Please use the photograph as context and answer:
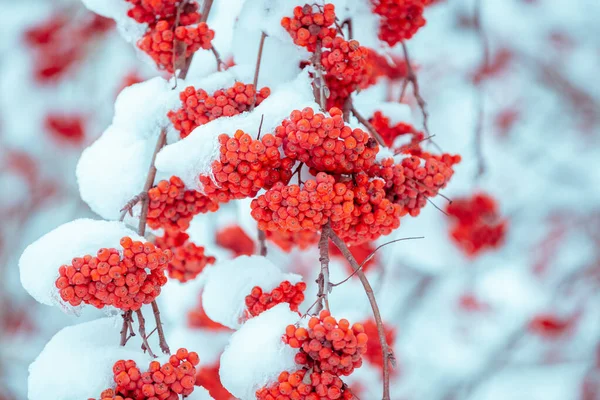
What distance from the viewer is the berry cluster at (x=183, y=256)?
3.69 feet

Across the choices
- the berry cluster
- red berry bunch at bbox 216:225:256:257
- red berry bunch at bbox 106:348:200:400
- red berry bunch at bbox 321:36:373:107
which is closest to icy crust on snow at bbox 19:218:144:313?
red berry bunch at bbox 106:348:200:400

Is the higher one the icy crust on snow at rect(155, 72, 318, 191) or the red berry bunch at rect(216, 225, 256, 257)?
the red berry bunch at rect(216, 225, 256, 257)

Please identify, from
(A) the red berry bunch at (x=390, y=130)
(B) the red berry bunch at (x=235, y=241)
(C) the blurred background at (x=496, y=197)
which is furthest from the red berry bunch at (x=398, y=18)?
(C) the blurred background at (x=496, y=197)

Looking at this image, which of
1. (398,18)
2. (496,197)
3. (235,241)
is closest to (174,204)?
(398,18)

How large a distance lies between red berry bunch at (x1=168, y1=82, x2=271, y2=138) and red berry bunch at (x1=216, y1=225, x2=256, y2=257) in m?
1.11

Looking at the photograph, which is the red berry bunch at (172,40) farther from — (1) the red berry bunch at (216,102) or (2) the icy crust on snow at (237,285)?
(2) the icy crust on snow at (237,285)

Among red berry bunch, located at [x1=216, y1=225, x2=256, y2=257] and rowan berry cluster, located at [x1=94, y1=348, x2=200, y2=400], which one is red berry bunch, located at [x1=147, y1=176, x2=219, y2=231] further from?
red berry bunch, located at [x1=216, y1=225, x2=256, y2=257]

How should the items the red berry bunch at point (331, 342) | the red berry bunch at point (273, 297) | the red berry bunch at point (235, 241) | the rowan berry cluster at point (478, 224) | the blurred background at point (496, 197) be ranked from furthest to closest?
the blurred background at point (496, 197) → the red berry bunch at point (235, 241) → the rowan berry cluster at point (478, 224) → the red berry bunch at point (273, 297) → the red berry bunch at point (331, 342)

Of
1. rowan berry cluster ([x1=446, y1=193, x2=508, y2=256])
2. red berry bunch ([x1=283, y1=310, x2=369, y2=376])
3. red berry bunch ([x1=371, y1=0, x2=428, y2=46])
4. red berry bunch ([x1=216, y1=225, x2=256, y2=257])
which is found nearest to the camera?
red berry bunch ([x1=283, y1=310, x2=369, y2=376])

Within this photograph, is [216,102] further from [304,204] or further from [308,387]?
[308,387]

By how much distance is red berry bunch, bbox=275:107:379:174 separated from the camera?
2.52 feet

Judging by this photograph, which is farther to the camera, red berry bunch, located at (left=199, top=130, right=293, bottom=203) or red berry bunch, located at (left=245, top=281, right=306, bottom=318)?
red berry bunch, located at (left=245, top=281, right=306, bottom=318)

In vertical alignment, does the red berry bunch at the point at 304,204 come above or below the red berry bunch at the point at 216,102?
below

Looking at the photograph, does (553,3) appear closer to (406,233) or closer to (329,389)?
(406,233)
